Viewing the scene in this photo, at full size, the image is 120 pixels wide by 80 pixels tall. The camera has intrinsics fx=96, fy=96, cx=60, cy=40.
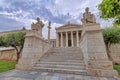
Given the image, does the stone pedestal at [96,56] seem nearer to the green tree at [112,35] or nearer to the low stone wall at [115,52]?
the green tree at [112,35]

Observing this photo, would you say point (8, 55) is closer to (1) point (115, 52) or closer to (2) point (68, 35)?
(1) point (115, 52)

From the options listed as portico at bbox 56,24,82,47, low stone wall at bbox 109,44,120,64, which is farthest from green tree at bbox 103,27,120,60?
portico at bbox 56,24,82,47

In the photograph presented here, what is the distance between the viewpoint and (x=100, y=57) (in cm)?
515

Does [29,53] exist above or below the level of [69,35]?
below

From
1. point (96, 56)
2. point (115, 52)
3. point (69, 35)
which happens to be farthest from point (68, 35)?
point (96, 56)

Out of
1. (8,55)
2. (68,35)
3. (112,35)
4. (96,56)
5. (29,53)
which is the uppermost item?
(68,35)

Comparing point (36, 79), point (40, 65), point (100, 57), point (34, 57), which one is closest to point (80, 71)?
point (100, 57)

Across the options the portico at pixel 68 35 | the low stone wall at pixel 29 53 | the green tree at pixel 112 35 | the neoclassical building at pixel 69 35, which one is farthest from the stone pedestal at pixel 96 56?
the portico at pixel 68 35

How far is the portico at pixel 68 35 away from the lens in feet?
94.9

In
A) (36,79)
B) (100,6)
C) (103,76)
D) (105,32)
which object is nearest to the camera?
(100,6)

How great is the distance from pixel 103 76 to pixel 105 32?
652cm

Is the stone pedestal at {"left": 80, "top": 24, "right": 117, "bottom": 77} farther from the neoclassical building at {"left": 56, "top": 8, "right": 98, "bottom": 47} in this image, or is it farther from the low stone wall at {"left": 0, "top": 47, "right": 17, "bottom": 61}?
the neoclassical building at {"left": 56, "top": 8, "right": 98, "bottom": 47}

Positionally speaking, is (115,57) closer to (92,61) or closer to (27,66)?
(92,61)

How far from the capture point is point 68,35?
3155 cm
